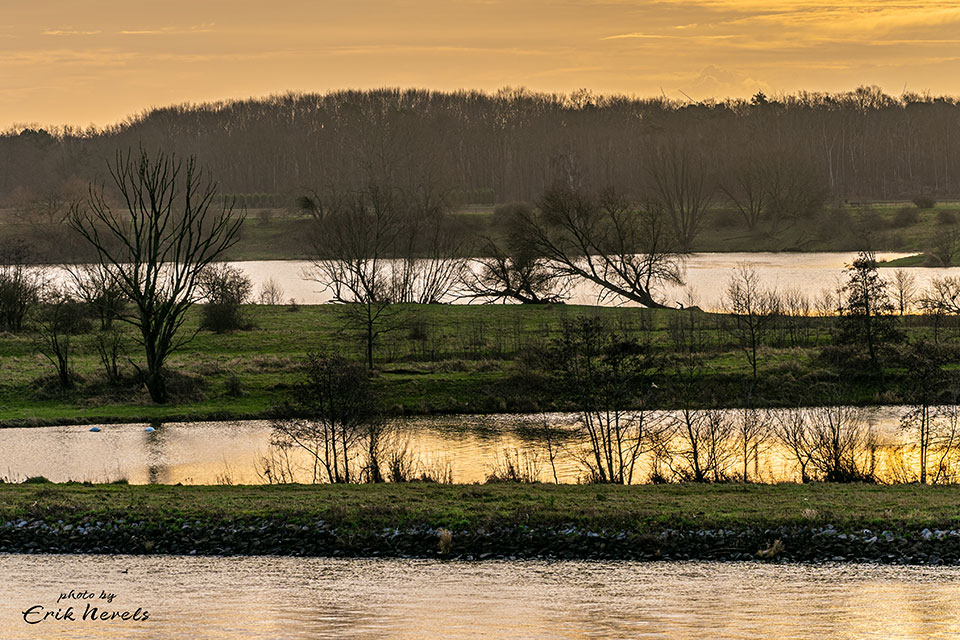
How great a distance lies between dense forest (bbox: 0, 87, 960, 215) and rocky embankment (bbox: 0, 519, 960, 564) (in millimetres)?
92092

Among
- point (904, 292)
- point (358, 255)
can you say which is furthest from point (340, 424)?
point (904, 292)

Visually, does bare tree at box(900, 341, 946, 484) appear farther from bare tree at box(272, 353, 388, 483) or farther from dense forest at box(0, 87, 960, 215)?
dense forest at box(0, 87, 960, 215)

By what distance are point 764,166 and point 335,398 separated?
90.2 metres

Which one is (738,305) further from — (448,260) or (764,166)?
(764,166)

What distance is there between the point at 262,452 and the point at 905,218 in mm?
81232

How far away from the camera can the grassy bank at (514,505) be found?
18.1 metres

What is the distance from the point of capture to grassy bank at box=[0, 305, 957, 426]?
110 ft

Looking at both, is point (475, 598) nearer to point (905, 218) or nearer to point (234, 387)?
point (234, 387)

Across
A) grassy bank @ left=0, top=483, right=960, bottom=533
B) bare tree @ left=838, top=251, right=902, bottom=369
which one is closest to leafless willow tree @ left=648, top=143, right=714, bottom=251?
bare tree @ left=838, top=251, right=902, bottom=369

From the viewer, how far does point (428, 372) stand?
37.3 m

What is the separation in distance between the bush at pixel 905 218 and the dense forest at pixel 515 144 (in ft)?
38.9

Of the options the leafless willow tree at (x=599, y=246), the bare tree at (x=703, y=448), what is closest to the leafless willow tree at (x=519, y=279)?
the leafless willow tree at (x=599, y=246)

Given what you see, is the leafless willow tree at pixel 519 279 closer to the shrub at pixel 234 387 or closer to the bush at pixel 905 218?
the shrub at pixel 234 387

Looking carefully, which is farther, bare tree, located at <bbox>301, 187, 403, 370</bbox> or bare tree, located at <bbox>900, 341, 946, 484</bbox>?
bare tree, located at <bbox>301, 187, 403, 370</bbox>
